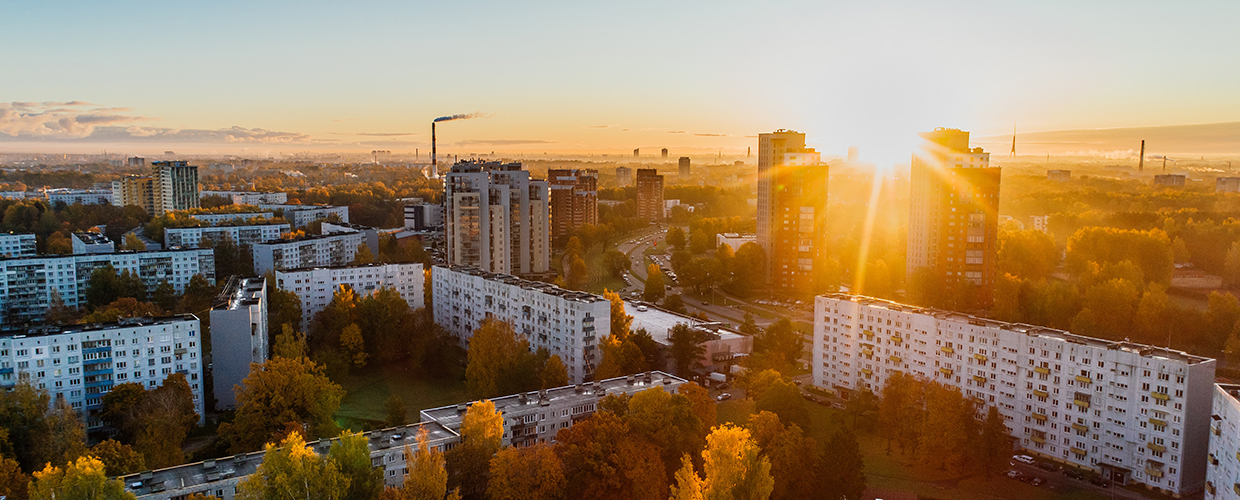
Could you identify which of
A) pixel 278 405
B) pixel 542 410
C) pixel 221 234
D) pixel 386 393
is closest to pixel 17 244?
pixel 221 234

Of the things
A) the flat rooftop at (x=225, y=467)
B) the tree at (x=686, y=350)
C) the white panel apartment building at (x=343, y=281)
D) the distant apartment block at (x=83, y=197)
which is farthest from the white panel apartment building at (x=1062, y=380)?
the distant apartment block at (x=83, y=197)

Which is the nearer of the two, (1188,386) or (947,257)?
(1188,386)

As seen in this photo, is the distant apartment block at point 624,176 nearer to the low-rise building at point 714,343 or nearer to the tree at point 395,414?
Result: the low-rise building at point 714,343

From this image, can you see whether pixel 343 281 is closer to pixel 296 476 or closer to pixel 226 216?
pixel 296 476

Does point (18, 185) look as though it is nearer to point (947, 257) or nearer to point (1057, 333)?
point (947, 257)

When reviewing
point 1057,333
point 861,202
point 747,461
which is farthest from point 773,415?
point 861,202

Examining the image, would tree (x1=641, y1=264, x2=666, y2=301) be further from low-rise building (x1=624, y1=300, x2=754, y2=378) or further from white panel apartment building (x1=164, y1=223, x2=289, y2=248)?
white panel apartment building (x1=164, y1=223, x2=289, y2=248)
